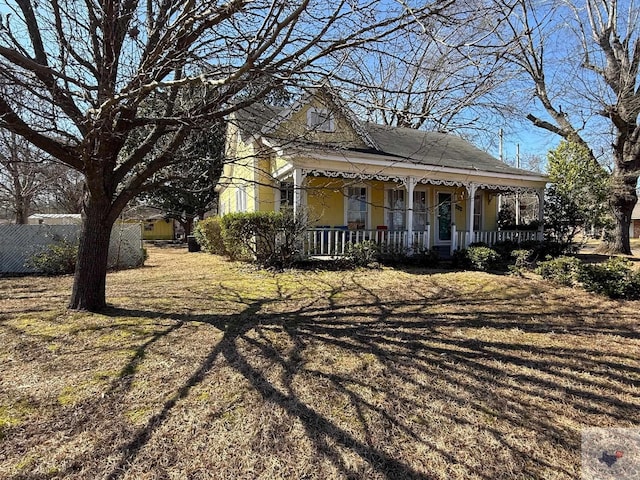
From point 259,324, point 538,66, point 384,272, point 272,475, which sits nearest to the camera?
point 272,475

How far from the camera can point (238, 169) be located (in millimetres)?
15211

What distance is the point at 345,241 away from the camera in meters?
10.8

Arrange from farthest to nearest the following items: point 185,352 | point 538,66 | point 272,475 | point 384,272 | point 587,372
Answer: point 538,66 < point 384,272 < point 185,352 < point 587,372 < point 272,475

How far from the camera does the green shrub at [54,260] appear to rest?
8.88 m

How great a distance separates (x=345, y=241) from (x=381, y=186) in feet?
10.1

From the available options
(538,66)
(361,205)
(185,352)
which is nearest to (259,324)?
(185,352)

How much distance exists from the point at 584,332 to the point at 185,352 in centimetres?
497

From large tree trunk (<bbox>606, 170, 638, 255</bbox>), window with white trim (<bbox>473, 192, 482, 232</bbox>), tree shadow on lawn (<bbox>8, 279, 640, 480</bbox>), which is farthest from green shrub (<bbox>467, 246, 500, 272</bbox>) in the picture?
large tree trunk (<bbox>606, 170, 638, 255</bbox>)

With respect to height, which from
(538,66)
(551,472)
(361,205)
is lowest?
(551,472)

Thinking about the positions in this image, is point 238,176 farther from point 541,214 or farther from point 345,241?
point 541,214

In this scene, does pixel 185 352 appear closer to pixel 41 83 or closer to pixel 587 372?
pixel 41 83

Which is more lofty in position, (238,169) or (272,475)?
(238,169)

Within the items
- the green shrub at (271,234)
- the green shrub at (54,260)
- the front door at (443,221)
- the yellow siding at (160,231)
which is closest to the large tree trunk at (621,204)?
the front door at (443,221)
